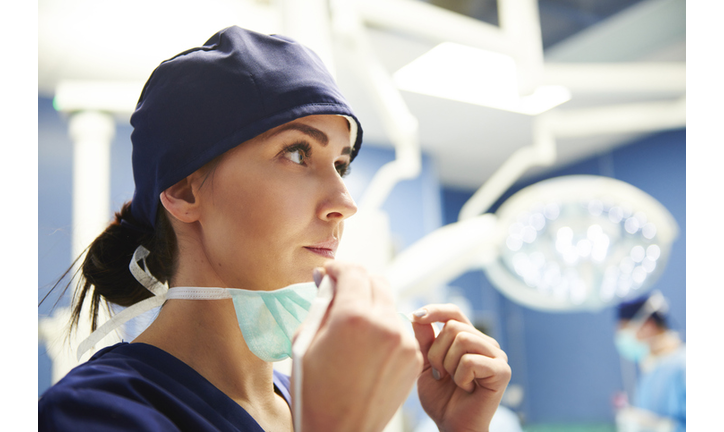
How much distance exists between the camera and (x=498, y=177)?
2.50 meters

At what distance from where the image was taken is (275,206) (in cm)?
83

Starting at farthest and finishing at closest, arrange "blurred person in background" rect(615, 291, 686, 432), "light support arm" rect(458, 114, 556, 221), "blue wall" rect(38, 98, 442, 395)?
1. "blurred person in background" rect(615, 291, 686, 432)
2. "light support arm" rect(458, 114, 556, 221)
3. "blue wall" rect(38, 98, 442, 395)

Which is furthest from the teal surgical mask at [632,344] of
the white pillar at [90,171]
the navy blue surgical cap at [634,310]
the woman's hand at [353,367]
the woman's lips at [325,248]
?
the woman's hand at [353,367]

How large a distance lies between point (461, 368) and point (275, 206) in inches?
16.3

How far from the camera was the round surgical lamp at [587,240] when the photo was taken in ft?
6.40

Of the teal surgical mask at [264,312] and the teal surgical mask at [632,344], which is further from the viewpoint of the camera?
the teal surgical mask at [632,344]

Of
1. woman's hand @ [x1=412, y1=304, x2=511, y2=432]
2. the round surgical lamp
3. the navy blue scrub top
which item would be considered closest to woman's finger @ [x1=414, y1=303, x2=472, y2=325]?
woman's hand @ [x1=412, y1=304, x2=511, y2=432]

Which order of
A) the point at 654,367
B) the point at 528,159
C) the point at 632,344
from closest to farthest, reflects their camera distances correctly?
the point at 528,159, the point at 654,367, the point at 632,344

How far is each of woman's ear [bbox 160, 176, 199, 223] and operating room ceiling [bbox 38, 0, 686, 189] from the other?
596 mm

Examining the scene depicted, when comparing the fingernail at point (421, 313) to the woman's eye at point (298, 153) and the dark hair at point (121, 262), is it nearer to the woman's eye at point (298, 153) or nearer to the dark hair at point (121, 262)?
the woman's eye at point (298, 153)

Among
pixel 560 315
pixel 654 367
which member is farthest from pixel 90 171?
pixel 560 315

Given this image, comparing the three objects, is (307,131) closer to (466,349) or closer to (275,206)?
(275,206)

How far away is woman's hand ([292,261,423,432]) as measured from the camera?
1.78 ft

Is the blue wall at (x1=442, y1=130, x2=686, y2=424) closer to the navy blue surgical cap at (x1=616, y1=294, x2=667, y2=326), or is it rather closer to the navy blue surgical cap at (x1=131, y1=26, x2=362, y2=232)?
the navy blue surgical cap at (x1=616, y1=294, x2=667, y2=326)
